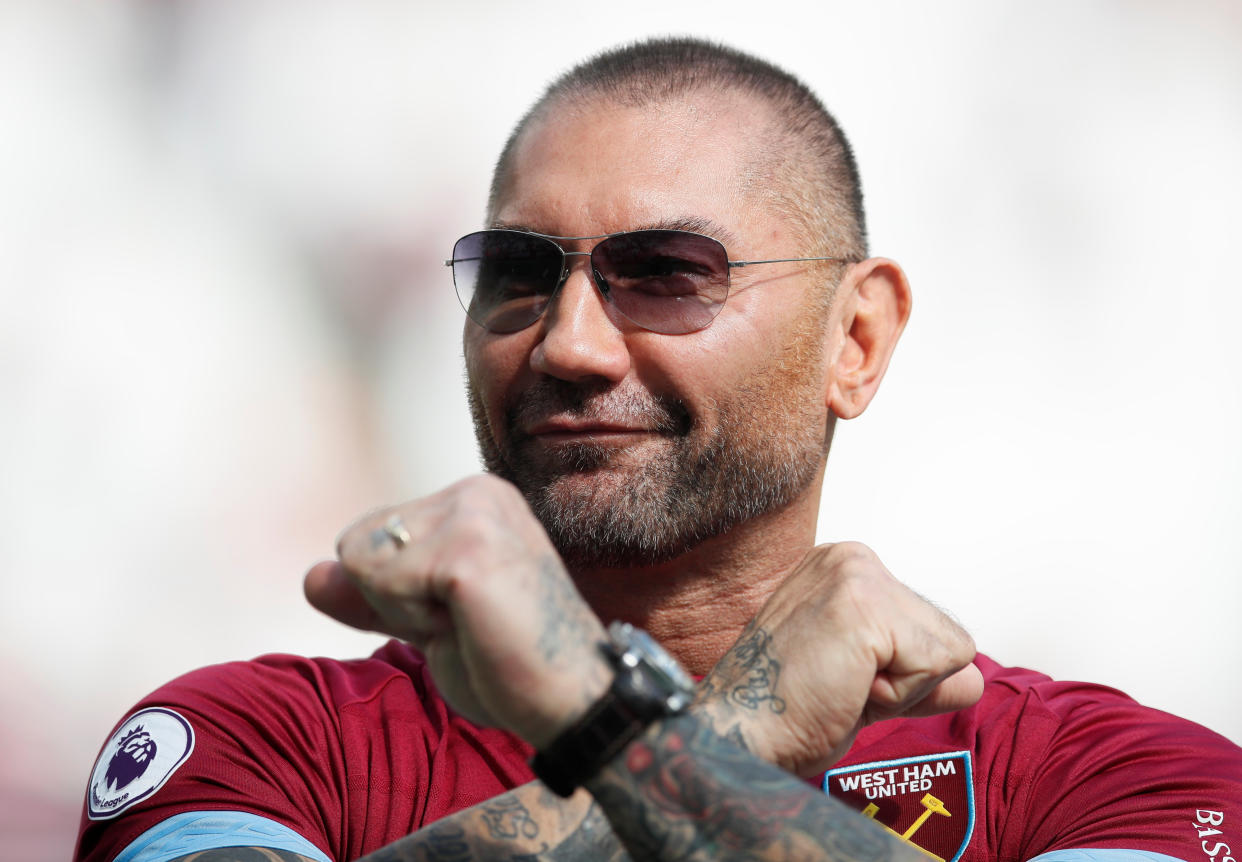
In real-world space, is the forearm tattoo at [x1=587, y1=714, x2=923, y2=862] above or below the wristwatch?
below

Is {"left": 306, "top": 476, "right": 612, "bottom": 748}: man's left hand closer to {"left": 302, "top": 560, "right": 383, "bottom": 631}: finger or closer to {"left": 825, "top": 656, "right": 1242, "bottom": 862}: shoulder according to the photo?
{"left": 302, "top": 560, "right": 383, "bottom": 631}: finger

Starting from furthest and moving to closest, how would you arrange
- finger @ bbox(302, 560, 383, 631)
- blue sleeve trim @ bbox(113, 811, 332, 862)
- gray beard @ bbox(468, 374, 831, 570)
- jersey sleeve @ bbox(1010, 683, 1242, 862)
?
gray beard @ bbox(468, 374, 831, 570)
jersey sleeve @ bbox(1010, 683, 1242, 862)
blue sleeve trim @ bbox(113, 811, 332, 862)
finger @ bbox(302, 560, 383, 631)

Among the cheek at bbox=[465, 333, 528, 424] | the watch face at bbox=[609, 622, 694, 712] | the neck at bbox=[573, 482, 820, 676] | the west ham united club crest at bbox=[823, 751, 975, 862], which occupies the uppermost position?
the cheek at bbox=[465, 333, 528, 424]

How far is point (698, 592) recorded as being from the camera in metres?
2.45

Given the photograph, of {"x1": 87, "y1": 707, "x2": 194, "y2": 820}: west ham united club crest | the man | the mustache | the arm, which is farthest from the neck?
the arm

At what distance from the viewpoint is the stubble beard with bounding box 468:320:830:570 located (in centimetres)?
228

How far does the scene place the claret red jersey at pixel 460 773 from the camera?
1893 millimetres

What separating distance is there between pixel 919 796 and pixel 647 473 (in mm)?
830

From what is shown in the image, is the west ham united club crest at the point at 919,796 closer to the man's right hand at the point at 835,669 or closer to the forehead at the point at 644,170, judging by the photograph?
the man's right hand at the point at 835,669

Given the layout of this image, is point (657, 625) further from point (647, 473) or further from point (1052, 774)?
point (1052, 774)

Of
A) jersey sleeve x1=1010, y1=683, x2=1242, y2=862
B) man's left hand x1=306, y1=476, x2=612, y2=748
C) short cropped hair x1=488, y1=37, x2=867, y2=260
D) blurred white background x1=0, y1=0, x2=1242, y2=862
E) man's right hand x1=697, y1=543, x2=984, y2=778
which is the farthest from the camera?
blurred white background x1=0, y1=0, x2=1242, y2=862

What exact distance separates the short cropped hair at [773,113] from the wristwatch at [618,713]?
152 centimetres

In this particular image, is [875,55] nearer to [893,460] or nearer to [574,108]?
[893,460]

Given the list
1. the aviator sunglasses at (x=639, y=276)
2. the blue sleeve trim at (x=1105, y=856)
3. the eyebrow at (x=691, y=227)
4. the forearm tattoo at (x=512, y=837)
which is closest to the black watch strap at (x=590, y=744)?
the forearm tattoo at (x=512, y=837)
